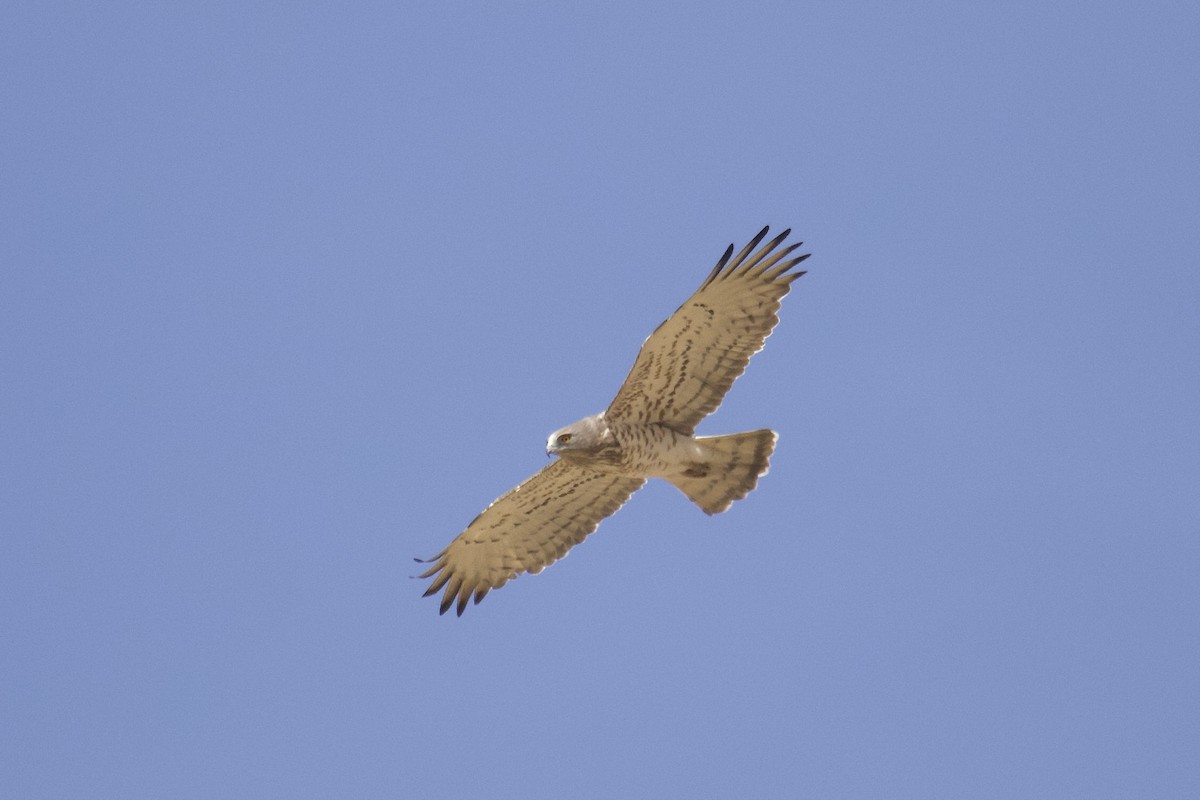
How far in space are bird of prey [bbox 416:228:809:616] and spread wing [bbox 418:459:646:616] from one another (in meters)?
0.01

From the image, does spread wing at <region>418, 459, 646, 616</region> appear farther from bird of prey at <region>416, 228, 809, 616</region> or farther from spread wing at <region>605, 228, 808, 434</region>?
spread wing at <region>605, 228, 808, 434</region>

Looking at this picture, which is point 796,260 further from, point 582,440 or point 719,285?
point 582,440

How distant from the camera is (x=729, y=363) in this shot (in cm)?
1577

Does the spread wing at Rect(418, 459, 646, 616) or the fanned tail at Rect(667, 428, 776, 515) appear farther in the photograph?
the spread wing at Rect(418, 459, 646, 616)

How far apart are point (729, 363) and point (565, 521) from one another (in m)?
2.25

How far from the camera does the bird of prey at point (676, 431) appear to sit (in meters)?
15.5

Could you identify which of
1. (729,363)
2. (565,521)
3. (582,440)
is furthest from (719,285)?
(565,521)

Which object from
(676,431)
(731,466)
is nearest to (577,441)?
(676,431)

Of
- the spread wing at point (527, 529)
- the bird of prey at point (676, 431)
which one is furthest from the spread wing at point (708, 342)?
the spread wing at point (527, 529)

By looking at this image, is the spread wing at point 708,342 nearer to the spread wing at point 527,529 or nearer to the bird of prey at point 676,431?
the bird of prey at point 676,431

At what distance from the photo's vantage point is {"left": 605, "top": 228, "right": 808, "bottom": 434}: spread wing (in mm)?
15492

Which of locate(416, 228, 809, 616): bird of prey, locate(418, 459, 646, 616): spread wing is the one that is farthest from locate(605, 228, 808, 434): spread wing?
locate(418, 459, 646, 616): spread wing

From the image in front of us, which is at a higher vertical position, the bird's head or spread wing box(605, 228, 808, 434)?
→ spread wing box(605, 228, 808, 434)

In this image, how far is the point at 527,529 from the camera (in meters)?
16.9
